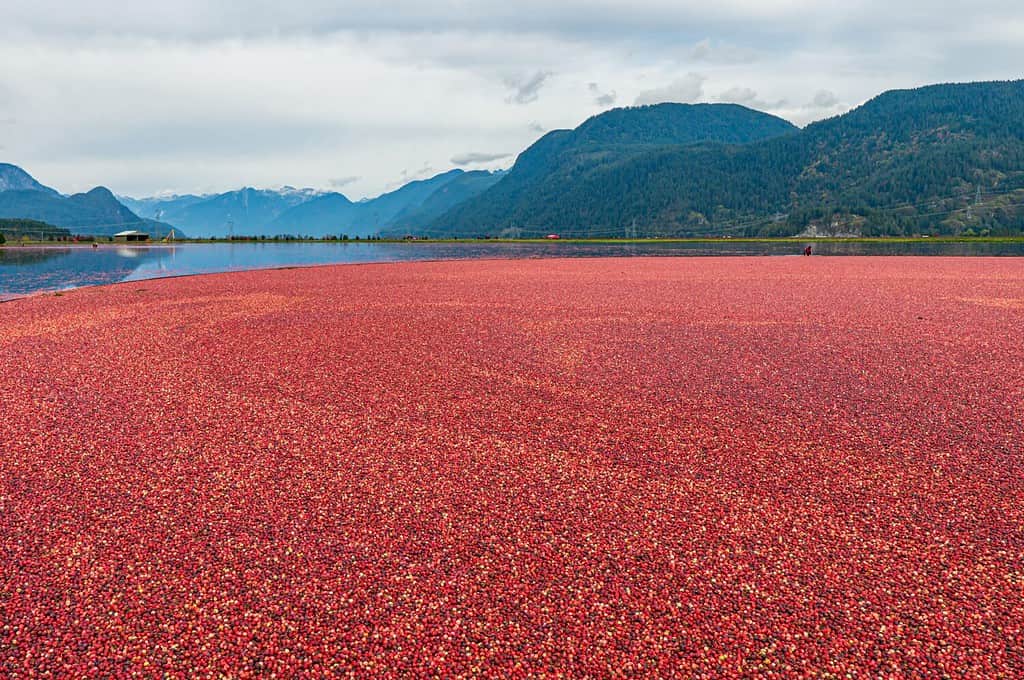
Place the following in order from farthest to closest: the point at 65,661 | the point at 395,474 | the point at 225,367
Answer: the point at 225,367
the point at 395,474
the point at 65,661

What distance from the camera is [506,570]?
5.22 metres

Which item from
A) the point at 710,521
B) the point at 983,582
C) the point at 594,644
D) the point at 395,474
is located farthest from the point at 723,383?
the point at 594,644

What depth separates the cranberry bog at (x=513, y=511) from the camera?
4344mm

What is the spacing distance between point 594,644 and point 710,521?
228 cm

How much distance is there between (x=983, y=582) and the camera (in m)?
5.02

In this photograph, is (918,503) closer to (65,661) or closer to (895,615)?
(895,615)

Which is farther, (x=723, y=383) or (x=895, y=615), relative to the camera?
(x=723, y=383)

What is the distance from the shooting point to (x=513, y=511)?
6273mm

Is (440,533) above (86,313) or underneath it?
underneath

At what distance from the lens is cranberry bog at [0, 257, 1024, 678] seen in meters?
4.34

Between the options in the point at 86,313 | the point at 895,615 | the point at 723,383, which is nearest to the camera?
the point at 895,615

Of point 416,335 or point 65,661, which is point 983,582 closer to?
point 65,661

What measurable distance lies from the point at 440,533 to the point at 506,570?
0.93m

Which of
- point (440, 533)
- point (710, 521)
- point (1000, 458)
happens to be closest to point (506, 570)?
point (440, 533)
